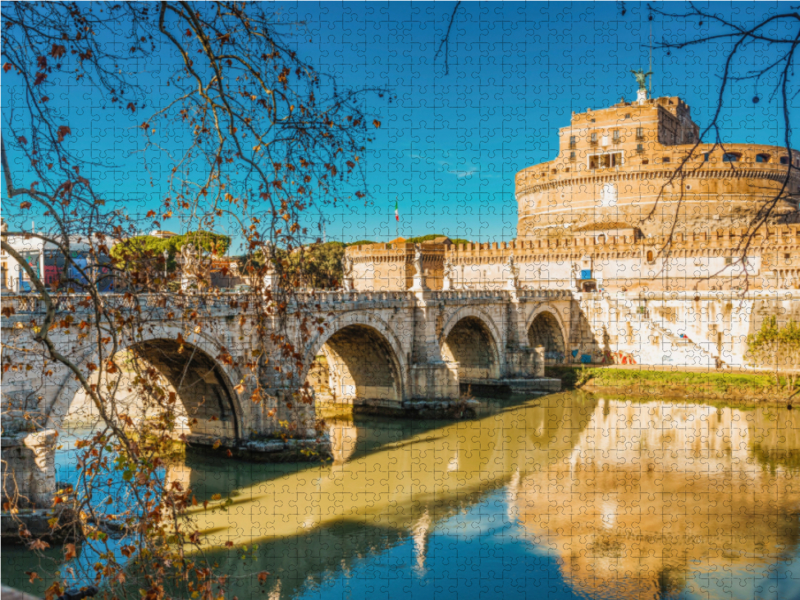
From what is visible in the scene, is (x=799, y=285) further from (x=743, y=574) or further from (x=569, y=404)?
(x=743, y=574)

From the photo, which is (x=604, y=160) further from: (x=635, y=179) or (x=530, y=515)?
(x=530, y=515)

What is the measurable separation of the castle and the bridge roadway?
9.94ft

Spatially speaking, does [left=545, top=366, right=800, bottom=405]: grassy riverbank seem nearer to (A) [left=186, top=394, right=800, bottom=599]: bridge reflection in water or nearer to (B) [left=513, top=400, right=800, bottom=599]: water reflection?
(B) [left=513, top=400, right=800, bottom=599]: water reflection

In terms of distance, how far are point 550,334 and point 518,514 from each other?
21.1 meters

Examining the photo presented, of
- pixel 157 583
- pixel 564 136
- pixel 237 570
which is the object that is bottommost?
pixel 237 570

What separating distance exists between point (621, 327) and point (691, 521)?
2065cm

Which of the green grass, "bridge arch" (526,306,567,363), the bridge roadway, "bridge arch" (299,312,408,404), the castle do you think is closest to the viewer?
the bridge roadway

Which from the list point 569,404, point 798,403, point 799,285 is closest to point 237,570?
point 569,404

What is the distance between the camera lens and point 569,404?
1059 inches

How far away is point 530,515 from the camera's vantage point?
1438 cm

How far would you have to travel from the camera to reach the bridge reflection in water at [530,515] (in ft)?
37.5

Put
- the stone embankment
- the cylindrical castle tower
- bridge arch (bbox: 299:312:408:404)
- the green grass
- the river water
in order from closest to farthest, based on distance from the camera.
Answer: the river water < bridge arch (bbox: 299:312:408:404) < the stone embankment < the green grass < the cylindrical castle tower

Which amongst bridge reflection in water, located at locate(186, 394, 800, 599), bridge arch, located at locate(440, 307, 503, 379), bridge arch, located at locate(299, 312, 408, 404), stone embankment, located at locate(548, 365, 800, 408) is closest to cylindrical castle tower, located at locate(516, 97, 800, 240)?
stone embankment, located at locate(548, 365, 800, 408)

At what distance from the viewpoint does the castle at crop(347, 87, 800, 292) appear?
117ft
